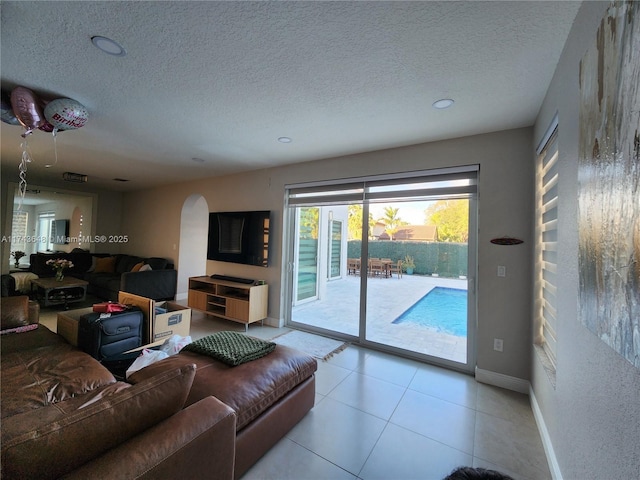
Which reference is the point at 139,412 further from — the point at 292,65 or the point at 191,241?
the point at 191,241

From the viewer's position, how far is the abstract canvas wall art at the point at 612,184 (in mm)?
752

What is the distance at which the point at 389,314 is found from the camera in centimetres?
349

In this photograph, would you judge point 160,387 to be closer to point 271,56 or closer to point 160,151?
point 271,56

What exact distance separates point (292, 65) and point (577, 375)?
2.41m

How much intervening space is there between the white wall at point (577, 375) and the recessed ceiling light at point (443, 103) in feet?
2.15

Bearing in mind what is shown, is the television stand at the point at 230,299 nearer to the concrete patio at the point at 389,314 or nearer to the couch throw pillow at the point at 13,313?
the concrete patio at the point at 389,314

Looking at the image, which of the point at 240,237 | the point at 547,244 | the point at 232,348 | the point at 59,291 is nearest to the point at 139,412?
the point at 232,348

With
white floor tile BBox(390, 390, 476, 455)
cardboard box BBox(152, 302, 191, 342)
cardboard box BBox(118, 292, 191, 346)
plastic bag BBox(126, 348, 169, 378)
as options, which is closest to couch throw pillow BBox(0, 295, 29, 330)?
cardboard box BBox(118, 292, 191, 346)

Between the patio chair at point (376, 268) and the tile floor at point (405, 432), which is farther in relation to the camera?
the patio chair at point (376, 268)

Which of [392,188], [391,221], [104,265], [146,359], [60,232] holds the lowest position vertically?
[146,359]

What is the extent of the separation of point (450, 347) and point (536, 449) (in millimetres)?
1265

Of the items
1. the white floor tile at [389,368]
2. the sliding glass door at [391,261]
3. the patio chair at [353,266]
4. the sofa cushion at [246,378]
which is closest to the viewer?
the sofa cushion at [246,378]

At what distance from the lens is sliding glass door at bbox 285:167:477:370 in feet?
9.77

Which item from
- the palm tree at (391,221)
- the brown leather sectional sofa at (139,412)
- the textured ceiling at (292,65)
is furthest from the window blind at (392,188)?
the brown leather sectional sofa at (139,412)
